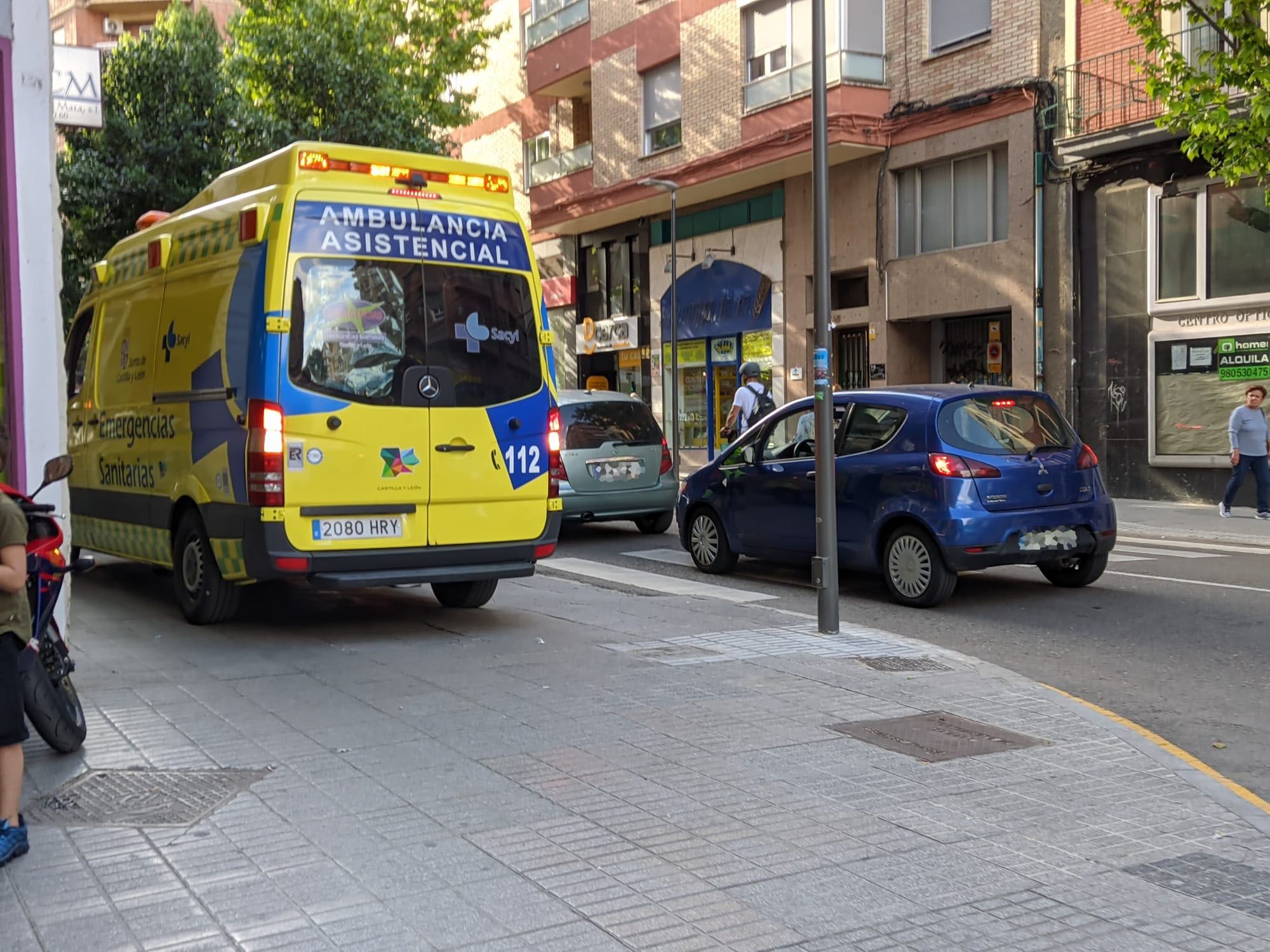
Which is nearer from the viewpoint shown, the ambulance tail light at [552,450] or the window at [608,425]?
the ambulance tail light at [552,450]

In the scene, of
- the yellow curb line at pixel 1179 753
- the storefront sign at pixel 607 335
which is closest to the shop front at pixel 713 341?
the storefront sign at pixel 607 335

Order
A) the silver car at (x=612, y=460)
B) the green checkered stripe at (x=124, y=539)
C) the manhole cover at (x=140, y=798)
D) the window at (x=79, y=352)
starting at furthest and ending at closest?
the silver car at (x=612, y=460) < the window at (x=79, y=352) < the green checkered stripe at (x=124, y=539) < the manhole cover at (x=140, y=798)

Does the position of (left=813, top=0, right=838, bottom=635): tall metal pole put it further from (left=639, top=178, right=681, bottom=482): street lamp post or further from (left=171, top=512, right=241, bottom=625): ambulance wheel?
(left=639, top=178, right=681, bottom=482): street lamp post

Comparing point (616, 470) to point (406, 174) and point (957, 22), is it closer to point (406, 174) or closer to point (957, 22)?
point (406, 174)

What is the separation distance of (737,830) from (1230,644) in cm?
Answer: 521

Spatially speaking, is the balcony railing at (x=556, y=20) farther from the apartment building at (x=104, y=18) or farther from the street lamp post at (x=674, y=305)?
the apartment building at (x=104, y=18)

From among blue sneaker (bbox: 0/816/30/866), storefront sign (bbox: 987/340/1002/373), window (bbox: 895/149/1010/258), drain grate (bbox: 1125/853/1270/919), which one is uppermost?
window (bbox: 895/149/1010/258)

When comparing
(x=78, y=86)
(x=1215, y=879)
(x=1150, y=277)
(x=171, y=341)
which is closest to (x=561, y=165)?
(x=1150, y=277)

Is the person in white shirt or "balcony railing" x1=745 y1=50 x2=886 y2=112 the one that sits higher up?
"balcony railing" x1=745 y1=50 x2=886 y2=112

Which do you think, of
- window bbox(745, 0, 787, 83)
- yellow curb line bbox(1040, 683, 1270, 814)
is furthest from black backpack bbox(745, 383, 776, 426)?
window bbox(745, 0, 787, 83)

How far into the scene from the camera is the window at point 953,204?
889 inches

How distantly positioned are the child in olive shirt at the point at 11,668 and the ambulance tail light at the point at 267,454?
135 inches

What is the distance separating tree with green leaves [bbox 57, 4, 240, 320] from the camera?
67.8ft

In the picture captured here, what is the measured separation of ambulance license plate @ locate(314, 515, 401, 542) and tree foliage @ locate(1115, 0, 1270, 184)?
28.3 feet
